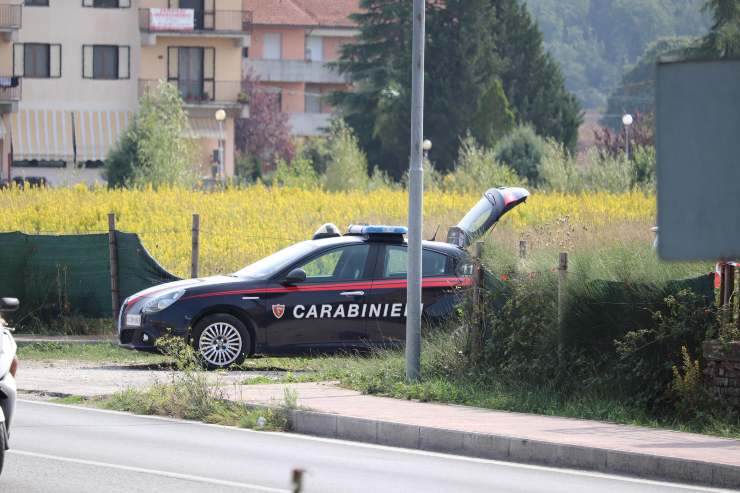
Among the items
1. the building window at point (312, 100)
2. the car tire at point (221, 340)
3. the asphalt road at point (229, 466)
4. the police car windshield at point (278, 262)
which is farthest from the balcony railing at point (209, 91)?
the asphalt road at point (229, 466)

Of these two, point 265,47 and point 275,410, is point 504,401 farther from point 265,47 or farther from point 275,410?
point 265,47

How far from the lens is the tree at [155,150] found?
51.3 m

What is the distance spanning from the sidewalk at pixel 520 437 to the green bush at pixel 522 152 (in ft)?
156

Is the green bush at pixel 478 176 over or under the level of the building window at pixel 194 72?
under

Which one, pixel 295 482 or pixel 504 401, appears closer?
pixel 295 482

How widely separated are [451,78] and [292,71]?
2878 centimetres

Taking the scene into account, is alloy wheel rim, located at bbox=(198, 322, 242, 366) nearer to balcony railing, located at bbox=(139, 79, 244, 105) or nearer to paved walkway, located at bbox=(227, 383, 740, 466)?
paved walkway, located at bbox=(227, 383, 740, 466)

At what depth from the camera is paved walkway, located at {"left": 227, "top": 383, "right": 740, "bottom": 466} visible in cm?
1070

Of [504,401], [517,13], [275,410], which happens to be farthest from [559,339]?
[517,13]

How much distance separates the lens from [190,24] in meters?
69.4

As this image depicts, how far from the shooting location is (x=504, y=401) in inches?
531

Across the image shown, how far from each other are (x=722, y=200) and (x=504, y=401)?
416 inches

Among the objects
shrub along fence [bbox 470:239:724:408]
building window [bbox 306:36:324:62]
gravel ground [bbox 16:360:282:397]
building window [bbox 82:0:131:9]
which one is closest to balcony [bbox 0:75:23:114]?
building window [bbox 82:0:131:9]

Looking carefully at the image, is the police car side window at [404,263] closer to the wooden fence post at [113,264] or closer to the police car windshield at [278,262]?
the police car windshield at [278,262]
